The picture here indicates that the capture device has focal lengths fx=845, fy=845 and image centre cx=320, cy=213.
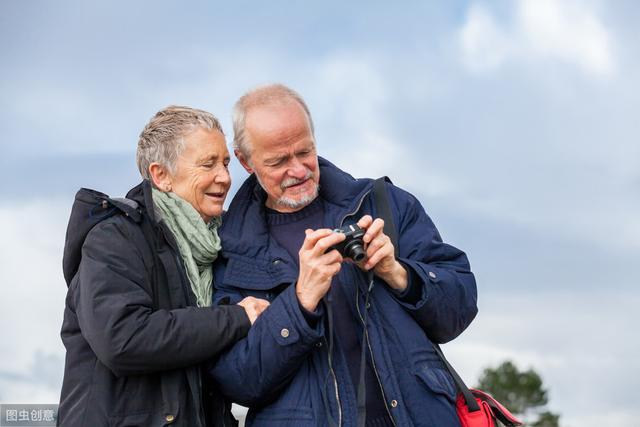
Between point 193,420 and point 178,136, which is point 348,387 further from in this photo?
point 178,136

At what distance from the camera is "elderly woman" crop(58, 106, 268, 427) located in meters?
4.20

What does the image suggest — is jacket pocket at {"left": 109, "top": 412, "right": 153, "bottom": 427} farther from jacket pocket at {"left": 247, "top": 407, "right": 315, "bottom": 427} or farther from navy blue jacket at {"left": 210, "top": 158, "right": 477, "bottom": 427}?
jacket pocket at {"left": 247, "top": 407, "right": 315, "bottom": 427}

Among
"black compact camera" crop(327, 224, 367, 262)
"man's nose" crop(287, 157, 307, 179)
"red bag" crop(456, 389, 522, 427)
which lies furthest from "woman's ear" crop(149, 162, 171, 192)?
"red bag" crop(456, 389, 522, 427)

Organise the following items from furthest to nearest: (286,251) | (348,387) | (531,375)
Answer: (531,375)
(286,251)
(348,387)

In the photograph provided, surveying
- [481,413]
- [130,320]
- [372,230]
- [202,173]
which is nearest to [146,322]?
[130,320]

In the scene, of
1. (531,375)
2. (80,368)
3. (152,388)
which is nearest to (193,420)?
(152,388)

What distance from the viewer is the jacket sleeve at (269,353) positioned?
14.3 ft

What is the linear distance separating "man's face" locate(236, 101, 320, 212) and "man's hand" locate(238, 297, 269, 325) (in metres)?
0.66

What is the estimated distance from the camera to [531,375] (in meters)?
55.1

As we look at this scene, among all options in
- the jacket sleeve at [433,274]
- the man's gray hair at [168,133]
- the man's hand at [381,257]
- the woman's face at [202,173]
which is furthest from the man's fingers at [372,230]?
the man's gray hair at [168,133]

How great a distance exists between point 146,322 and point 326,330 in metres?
1.00

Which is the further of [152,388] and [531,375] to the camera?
[531,375]

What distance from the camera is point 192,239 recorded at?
15.6 ft

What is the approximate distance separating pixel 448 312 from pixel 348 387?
71 cm
